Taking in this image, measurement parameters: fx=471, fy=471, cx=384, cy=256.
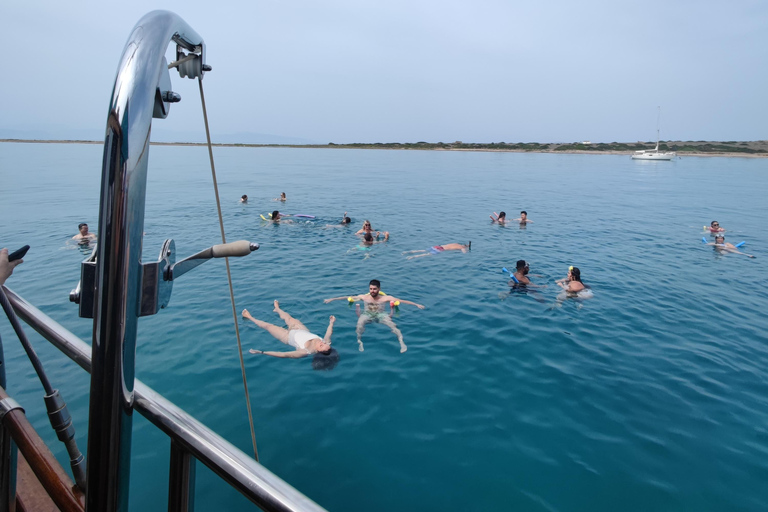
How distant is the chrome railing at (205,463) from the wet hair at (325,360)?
6.13m

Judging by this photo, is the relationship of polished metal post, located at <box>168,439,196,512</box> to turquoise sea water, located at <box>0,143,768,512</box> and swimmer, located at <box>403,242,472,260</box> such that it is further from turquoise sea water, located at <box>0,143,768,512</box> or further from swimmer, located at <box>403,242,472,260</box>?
swimmer, located at <box>403,242,472,260</box>

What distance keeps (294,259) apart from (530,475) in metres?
9.38

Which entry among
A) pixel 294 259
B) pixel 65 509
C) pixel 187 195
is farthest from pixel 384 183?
pixel 65 509

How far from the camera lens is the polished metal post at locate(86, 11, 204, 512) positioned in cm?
91

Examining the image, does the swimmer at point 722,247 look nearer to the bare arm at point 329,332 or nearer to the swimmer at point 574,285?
the swimmer at point 574,285

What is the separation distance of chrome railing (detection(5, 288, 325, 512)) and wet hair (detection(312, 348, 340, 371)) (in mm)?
6127

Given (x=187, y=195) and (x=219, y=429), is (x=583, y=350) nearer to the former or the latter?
(x=219, y=429)

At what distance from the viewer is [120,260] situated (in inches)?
36.8

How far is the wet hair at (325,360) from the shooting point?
24.0 feet

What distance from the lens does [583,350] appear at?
799cm

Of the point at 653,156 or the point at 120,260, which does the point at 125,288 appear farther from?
the point at 653,156

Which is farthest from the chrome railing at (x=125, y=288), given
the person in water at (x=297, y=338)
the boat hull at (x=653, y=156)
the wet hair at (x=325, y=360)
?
the boat hull at (x=653, y=156)

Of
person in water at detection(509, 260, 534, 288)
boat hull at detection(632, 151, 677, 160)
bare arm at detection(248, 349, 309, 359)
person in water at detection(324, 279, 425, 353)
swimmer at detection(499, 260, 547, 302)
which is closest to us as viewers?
bare arm at detection(248, 349, 309, 359)

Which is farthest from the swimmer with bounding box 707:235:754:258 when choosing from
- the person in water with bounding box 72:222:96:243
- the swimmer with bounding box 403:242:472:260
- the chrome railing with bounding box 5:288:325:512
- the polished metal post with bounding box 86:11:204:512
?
the person in water with bounding box 72:222:96:243
